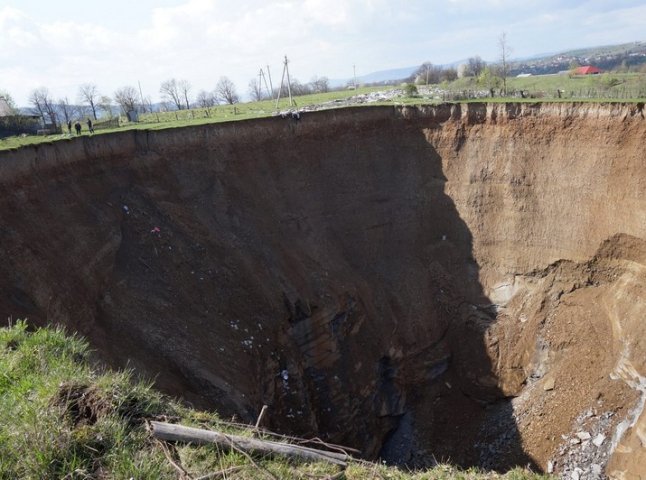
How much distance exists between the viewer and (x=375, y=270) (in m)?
23.5

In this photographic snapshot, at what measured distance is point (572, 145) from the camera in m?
22.3

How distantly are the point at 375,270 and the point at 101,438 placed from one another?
63.0 ft

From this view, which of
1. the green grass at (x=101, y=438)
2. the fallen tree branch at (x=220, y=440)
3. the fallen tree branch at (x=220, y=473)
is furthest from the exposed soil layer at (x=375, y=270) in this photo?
the fallen tree branch at (x=220, y=473)

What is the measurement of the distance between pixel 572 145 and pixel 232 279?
55.6ft

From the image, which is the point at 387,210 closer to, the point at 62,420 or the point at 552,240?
the point at 552,240

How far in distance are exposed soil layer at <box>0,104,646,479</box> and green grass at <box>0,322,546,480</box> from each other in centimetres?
708

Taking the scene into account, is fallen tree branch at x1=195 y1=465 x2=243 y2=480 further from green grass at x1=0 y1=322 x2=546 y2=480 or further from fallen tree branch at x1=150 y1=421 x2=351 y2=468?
fallen tree branch at x1=150 y1=421 x2=351 y2=468

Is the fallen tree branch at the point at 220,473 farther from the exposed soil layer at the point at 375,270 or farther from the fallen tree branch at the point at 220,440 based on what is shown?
the exposed soil layer at the point at 375,270

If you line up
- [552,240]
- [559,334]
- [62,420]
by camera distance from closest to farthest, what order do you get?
[62,420], [559,334], [552,240]

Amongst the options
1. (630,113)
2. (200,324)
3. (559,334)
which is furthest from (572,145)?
(200,324)

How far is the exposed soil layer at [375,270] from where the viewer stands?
15.4 metres

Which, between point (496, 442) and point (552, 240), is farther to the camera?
point (552, 240)

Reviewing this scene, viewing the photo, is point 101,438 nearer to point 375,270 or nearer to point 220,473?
point 220,473

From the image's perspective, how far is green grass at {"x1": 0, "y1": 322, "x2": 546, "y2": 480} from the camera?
15.4 ft
